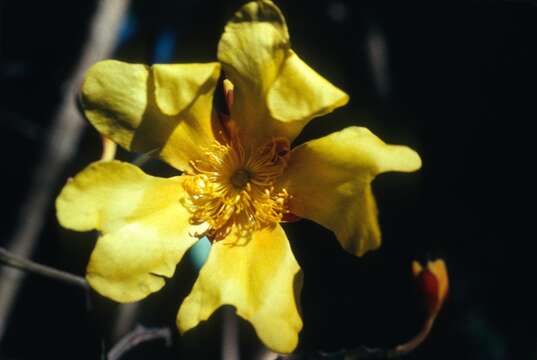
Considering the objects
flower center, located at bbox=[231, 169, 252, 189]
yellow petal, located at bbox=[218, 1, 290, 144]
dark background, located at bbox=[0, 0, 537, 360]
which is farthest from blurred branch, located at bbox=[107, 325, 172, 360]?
dark background, located at bbox=[0, 0, 537, 360]

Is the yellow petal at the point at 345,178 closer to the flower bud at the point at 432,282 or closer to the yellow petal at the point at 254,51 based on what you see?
the yellow petal at the point at 254,51

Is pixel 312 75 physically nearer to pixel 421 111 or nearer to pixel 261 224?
pixel 261 224

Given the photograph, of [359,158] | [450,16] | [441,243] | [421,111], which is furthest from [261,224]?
[450,16]

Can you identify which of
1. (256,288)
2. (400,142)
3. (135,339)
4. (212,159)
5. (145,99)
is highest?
(145,99)

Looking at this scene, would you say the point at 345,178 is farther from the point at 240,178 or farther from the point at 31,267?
the point at 31,267

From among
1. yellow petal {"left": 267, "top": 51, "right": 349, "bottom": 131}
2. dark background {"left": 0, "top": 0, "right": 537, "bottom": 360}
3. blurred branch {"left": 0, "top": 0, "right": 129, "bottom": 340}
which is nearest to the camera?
yellow petal {"left": 267, "top": 51, "right": 349, "bottom": 131}

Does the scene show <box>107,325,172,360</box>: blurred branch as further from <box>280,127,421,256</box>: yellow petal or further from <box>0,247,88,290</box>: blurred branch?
<box>280,127,421,256</box>: yellow petal

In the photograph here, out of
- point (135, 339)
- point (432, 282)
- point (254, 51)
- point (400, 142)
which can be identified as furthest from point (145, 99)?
point (400, 142)
